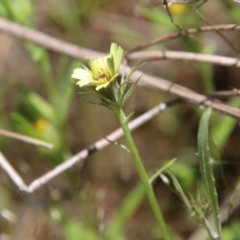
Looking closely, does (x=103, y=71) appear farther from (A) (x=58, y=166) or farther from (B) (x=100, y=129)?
(B) (x=100, y=129)

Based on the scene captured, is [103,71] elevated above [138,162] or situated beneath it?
elevated above

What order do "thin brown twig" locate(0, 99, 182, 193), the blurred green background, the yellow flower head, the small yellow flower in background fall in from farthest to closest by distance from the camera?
the small yellow flower in background → the blurred green background → "thin brown twig" locate(0, 99, 182, 193) → the yellow flower head

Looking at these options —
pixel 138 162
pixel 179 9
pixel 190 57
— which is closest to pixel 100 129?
pixel 179 9

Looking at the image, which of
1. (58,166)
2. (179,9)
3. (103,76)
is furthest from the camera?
(179,9)

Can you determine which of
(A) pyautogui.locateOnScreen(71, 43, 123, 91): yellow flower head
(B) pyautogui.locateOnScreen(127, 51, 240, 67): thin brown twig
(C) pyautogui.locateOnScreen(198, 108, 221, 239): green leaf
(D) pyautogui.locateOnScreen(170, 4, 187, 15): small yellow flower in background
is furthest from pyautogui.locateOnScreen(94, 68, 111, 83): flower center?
(D) pyautogui.locateOnScreen(170, 4, 187, 15): small yellow flower in background

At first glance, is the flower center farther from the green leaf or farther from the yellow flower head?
the green leaf
